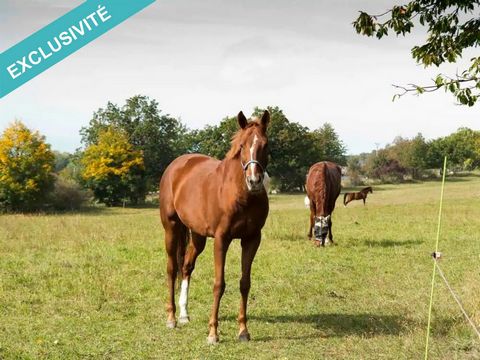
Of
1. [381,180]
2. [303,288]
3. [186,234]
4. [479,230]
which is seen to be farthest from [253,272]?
[381,180]

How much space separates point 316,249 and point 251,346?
23.8 ft

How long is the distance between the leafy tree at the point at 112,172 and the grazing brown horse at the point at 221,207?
40.5 metres

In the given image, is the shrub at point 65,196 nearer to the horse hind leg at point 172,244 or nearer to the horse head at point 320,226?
the horse head at point 320,226

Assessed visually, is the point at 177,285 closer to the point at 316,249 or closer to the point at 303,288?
the point at 303,288

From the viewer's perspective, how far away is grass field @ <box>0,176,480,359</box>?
223 inches

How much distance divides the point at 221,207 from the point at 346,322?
2.70 meters

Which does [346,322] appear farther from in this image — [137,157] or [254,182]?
[137,157]

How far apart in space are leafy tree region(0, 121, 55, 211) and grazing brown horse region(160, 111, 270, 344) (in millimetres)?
32246

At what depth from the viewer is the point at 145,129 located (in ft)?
185

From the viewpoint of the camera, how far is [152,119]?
191 ft

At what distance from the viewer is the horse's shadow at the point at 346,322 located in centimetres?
629

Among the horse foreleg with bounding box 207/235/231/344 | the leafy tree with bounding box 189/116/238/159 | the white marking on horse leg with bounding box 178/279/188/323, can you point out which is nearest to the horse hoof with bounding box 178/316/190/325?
the white marking on horse leg with bounding box 178/279/188/323

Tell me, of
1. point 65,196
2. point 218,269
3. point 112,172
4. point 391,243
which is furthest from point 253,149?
point 112,172

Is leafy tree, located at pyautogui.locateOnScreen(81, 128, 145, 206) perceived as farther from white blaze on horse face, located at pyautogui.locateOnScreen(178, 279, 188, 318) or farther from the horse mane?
the horse mane
